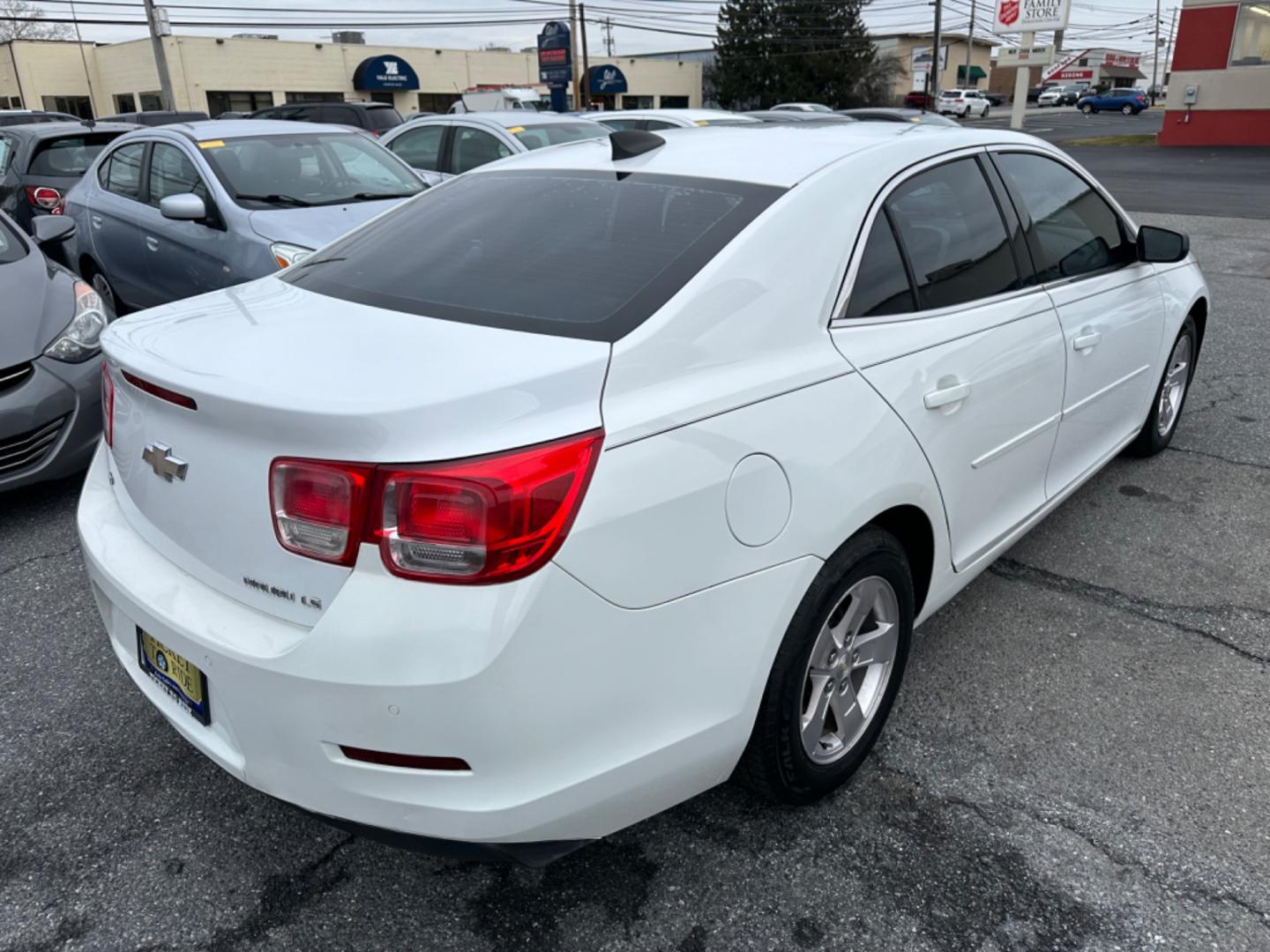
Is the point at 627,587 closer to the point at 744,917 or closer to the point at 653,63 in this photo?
the point at 744,917

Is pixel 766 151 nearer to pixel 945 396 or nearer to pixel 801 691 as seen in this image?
pixel 945 396

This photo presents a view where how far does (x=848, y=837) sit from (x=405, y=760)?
1.20 m

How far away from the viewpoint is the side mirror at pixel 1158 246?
3.70 metres

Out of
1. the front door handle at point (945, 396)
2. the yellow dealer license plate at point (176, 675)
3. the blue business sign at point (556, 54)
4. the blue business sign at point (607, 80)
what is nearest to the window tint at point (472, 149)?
the front door handle at point (945, 396)

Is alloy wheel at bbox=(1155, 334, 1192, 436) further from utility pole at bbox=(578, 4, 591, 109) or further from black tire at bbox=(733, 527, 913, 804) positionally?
utility pole at bbox=(578, 4, 591, 109)

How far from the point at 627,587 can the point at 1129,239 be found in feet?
9.93

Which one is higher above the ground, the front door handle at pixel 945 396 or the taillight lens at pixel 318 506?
the taillight lens at pixel 318 506

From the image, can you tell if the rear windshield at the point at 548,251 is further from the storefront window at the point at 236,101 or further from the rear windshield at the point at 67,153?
the storefront window at the point at 236,101

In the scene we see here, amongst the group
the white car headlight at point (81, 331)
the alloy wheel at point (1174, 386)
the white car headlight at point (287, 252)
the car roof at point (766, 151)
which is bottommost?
the alloy wheel at point (1174, 386)

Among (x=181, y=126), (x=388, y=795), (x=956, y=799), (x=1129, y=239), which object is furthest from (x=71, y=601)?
(x=181, y=126)

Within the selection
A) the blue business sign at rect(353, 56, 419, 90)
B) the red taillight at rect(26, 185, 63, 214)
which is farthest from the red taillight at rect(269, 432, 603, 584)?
the blue business sign at rect(353, 56, 419, 90)

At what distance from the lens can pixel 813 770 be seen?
236 cm

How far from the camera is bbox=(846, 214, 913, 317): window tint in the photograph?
7.91 feet

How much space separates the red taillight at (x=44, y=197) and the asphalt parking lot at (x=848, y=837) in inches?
293
